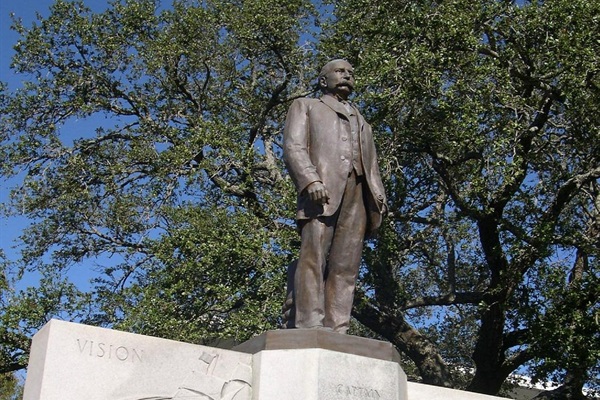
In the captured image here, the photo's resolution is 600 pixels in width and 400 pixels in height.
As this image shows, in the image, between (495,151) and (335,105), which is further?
(495,151)

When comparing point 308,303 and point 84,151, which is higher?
point 84,151

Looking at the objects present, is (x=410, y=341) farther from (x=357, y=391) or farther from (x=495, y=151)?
(x=357, y=391)

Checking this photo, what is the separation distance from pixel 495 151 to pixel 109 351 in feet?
34.7

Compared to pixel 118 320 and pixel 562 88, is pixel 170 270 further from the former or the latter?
pixel 562 88

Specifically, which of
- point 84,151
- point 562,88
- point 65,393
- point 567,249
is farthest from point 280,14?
point 65,393

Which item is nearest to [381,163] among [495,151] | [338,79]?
[495,151]

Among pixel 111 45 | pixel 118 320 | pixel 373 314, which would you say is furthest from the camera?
pixel 111 45

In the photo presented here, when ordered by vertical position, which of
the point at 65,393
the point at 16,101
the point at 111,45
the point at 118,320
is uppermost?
the point at 111,45

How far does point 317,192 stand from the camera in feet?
22.2

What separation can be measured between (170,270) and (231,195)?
3.03 meters

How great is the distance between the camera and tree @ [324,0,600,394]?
15.4m

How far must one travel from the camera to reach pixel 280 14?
19234mm

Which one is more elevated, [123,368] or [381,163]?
[381,163]

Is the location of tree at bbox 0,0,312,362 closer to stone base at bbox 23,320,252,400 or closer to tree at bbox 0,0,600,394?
tree at bbox 0,0,600,394
